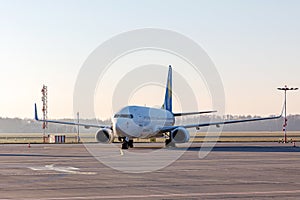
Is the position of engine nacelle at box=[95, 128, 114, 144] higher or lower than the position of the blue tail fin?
lower

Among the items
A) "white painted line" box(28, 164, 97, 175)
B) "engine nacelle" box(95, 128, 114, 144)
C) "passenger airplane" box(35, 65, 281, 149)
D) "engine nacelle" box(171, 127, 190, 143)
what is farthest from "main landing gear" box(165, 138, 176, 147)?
"white painted line" box(28, 164, 97, 175)

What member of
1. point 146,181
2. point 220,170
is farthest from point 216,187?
point 220,170

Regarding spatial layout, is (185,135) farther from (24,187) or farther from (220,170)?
(24,187)

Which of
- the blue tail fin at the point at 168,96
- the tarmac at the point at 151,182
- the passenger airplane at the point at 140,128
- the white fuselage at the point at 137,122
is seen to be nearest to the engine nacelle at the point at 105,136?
the passenger airplane at the point at 140,128

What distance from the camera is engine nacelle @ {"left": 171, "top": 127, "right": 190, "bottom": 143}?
52.6m

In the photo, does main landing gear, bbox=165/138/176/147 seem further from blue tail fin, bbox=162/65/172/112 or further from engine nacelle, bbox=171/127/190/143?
blue tail fin, bbox=162/65/172/112

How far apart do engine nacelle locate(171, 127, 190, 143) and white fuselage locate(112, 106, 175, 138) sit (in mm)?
1608

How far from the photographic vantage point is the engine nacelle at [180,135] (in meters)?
52.6

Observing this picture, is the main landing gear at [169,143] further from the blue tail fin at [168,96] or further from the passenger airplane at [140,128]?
the blue tail fin at [168,96]

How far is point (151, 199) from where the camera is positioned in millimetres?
15773

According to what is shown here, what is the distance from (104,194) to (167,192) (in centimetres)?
176

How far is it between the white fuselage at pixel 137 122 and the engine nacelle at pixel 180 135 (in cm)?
161

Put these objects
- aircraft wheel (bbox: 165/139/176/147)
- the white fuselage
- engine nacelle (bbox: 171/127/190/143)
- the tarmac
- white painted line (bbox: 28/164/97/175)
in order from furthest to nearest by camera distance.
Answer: aircraft wheel (bbox: 165/139/176/147) < engine nacelle (bbox: 171/127/190/143) < the white fuselage < white painted line (bbox: 28/164/97/175) < the tarmac

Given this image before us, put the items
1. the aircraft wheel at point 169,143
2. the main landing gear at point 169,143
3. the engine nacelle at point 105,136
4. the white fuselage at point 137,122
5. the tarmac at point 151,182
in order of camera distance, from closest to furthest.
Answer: the tarmac at point 151,182 < the white fuselage at point 137,122 < the engine nacelle at point 105,136 < the main landing gear at point 169,143 < the aircraft wheel at point 169,143
